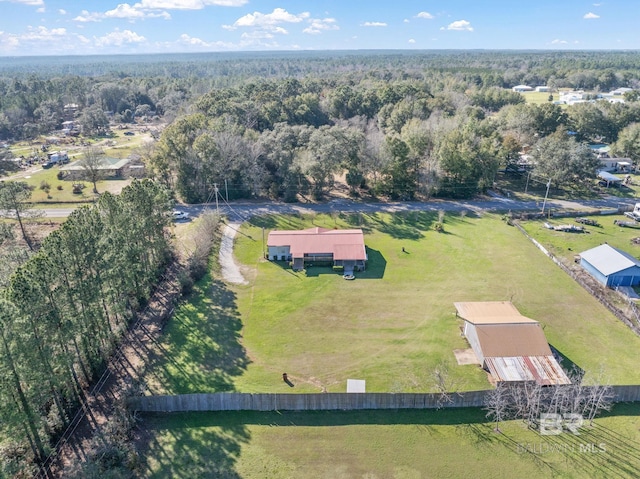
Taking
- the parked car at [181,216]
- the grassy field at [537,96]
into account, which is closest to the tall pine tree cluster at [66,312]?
the parked car at [181,216]

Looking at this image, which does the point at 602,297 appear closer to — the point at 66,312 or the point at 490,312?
the point at 490,312

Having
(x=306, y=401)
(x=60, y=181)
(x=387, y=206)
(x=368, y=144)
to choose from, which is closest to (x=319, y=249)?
(x=387, y=206)

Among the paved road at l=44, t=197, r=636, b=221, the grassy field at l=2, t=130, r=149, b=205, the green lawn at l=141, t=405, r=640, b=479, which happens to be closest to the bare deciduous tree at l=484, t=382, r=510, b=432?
the green lawn at l=141, t=405, r=640, b=479

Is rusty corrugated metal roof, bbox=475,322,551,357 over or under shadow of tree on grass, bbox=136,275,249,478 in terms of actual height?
over

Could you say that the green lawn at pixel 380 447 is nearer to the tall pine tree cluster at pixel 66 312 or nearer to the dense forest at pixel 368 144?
the tall pine tree cluster at pixel 66 312

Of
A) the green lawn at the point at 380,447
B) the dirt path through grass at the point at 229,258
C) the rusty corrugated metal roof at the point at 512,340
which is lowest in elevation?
the green lawn at the point at 380,447

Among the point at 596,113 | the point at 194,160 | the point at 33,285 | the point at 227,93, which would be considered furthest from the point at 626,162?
the point at 33,285

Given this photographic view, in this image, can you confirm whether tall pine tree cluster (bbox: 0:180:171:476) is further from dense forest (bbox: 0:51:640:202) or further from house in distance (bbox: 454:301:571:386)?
house in distance (bbox: 454:301:571:386)
